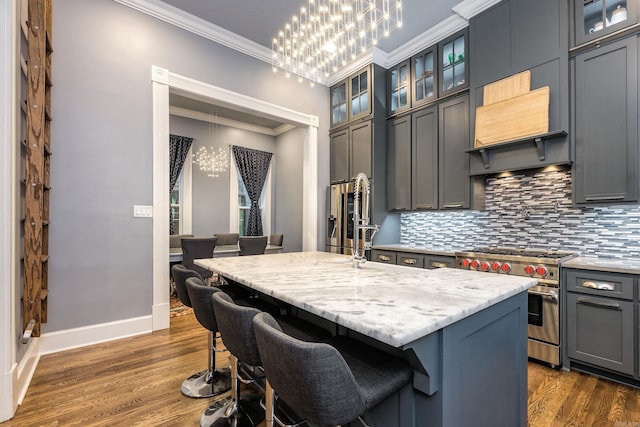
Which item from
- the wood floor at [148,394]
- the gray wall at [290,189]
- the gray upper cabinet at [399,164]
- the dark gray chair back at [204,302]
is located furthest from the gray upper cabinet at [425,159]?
the dark gray chair back at [204,302]

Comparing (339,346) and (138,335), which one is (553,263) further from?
(138,335)

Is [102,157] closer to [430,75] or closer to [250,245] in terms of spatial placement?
[250,245]

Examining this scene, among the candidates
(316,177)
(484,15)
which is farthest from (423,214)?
(484,15)

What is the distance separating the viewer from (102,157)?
9.50 ft

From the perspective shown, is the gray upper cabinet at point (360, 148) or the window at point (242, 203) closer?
the gray upper cabinet at point (360, 148)

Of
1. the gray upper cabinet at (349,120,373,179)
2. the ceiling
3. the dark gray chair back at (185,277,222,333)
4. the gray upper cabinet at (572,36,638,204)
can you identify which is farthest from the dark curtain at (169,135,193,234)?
the gray upper cabinet at (572,36,638,204)

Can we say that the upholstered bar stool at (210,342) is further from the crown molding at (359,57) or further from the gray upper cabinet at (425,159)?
the crown molding at (359,57)

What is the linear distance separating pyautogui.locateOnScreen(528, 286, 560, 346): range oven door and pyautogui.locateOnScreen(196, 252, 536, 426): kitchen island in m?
1.28

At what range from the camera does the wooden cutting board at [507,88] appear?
276cm

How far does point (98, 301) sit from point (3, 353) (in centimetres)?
118

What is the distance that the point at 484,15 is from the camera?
10.0 ft

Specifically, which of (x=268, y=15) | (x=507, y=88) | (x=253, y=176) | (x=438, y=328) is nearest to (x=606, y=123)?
(x=507, y=88)

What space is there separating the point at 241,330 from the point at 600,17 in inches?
141

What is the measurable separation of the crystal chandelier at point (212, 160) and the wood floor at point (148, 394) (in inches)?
137
